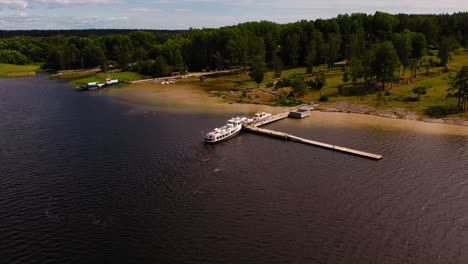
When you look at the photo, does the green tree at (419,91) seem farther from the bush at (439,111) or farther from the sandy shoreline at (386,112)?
the sandy shoreline at (386,112)

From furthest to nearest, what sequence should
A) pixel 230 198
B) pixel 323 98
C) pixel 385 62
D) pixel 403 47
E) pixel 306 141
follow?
pixel 403 47
pixel 385 62
pixel 323 98
pixel 306 141
pixel 230 198

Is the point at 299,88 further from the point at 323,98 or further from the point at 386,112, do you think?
the point at 386,112

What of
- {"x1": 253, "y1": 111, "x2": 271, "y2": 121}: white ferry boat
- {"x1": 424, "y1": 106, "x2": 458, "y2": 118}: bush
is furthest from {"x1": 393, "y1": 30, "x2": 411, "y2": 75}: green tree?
{"x1": 253, "y1": 111, "x2": 271, "y2": 121}: white ferry boat

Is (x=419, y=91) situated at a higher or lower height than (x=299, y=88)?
higher

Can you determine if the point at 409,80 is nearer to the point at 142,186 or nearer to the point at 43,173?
the point at 142,186

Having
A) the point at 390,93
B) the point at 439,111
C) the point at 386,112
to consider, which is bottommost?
the point at 386,112

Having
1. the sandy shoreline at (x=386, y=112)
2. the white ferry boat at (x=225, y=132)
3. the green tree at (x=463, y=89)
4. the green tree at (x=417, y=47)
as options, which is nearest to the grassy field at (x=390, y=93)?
the sandy shoreline at (x=386, y=112)

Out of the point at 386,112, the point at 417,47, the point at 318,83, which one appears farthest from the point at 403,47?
the point at 386,112
